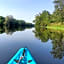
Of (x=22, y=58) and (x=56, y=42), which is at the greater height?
(x=22, y=58)

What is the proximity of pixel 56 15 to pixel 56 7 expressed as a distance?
4.20 metres

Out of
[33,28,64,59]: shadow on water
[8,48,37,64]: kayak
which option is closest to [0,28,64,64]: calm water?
[33,28,64,59]: shadow on water

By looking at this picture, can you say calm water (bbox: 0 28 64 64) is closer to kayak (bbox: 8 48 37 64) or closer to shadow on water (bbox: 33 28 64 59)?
shadow on water (bbox: 33 28 64 59)

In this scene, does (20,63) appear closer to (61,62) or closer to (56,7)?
(61,62)

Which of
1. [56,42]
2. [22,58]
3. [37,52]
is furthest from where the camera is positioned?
[56,42]

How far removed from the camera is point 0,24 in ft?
364

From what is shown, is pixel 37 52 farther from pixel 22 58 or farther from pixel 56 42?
pixel 56 42

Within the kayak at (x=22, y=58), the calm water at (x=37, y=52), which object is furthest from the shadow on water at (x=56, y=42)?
→ the kayak at (x=22, y=58)

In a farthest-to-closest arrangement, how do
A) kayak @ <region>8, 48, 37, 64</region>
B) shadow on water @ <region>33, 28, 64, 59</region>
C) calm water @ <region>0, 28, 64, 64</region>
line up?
1. shadow on water @ <region>33, 28, 64, 59</region>
2. calm water @ <region>0, 28, 64, 64</region>
3. kayak @ <region>8, 48, 37, 64</region>

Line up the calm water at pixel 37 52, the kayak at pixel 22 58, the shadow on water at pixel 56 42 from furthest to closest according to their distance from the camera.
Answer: the shadow on water at pixel 56 42 → the calm water at pixel 37 52 → the kayak at pixel 22 58

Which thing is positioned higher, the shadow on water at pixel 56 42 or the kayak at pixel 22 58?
the kayak at pixel 22 58

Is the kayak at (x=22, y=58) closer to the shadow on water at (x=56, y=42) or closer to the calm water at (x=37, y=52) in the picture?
the calm water at (x=37, y=52)

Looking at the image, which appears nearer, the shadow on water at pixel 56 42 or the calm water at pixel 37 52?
the calm water at pixel 37 52

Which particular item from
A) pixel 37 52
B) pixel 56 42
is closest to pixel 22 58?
pixel 37 52
